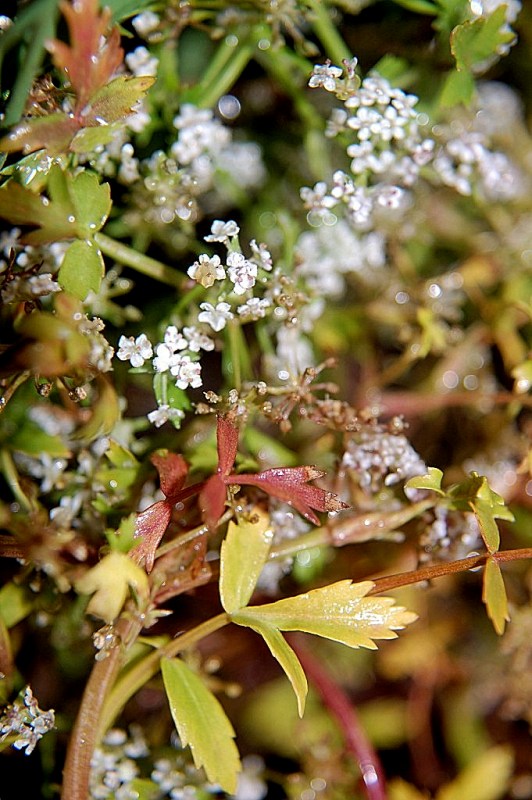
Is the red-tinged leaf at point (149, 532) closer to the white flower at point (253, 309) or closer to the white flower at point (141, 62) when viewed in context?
the white flower at point (253, 309)

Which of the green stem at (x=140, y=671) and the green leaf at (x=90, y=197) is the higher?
the green leaf at (x=90, y=197)

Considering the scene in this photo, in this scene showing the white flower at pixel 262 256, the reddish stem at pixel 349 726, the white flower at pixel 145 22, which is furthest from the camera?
the reddish stem at pixel 349 726

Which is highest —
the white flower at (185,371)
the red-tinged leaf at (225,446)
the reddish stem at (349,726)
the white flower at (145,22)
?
the white flower at (145,22)

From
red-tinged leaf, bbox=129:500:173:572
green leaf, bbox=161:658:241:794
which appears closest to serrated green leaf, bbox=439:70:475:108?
red-tinged leaf, bbox=129:500:173:572

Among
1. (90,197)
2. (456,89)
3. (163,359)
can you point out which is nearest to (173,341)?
(163,359)

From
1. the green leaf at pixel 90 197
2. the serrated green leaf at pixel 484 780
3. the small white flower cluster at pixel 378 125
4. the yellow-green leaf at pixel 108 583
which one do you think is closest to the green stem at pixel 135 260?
the green leaf at pixel 90 197

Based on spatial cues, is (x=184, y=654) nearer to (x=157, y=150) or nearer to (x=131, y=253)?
(x=131, y=253)

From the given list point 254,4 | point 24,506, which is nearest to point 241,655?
point 24,506

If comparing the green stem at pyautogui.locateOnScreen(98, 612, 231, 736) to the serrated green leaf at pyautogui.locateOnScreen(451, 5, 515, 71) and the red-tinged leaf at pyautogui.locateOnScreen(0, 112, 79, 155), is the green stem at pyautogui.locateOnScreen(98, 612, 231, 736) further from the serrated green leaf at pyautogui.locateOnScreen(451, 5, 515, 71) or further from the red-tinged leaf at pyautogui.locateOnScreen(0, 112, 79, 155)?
the serrated green leaf at pyautogui.locateOnScreen(451, 5, 515, 71)
